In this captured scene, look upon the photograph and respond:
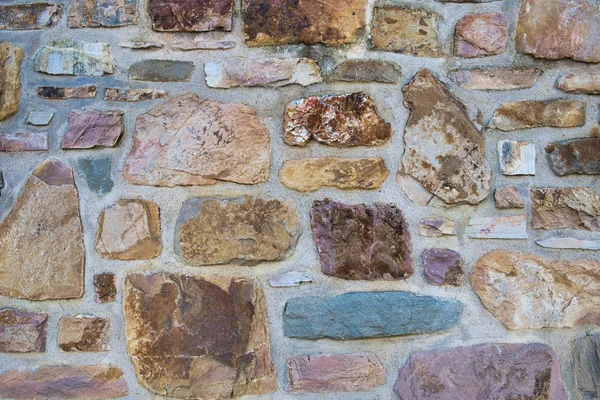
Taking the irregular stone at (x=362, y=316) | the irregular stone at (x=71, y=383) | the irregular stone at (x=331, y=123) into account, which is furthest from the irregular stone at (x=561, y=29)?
the irregular stone at (x=71, y=383)

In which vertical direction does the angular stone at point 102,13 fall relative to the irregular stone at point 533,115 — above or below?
above


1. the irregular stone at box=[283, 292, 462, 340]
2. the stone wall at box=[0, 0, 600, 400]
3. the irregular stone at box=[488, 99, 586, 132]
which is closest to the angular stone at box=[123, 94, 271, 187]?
the stone wall at box=[0, 0, 600, 400]

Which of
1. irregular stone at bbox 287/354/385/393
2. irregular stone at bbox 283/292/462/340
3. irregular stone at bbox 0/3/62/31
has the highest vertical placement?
irregular stone at bbox 0/3/62/31

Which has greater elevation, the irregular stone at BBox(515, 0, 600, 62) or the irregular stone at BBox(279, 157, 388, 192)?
the irregular stone at BBox(515, 0, 600, 62)

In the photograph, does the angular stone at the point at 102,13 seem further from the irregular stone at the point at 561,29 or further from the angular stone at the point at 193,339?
the irregular stone at the point at 561,29

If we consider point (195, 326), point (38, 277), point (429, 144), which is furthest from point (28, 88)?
point (429, 144)

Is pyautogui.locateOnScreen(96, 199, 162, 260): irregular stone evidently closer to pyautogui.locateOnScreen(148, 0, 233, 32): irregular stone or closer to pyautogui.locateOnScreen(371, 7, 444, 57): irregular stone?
pyautogui.locateOnScreen(148, 0, 233, 32): irregular stone

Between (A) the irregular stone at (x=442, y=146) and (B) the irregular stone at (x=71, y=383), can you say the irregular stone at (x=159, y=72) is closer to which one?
(A) the irregular stone at (x=442, y=146)

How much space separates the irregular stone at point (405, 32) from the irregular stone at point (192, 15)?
332mm

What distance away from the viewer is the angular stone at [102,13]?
4.31ft

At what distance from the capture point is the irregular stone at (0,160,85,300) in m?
1.28

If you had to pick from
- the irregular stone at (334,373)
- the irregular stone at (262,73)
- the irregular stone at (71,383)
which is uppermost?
the irregular stone at (262,73)

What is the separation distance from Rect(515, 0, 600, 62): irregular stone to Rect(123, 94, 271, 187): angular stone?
64 cm

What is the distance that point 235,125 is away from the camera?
50.8 inches
